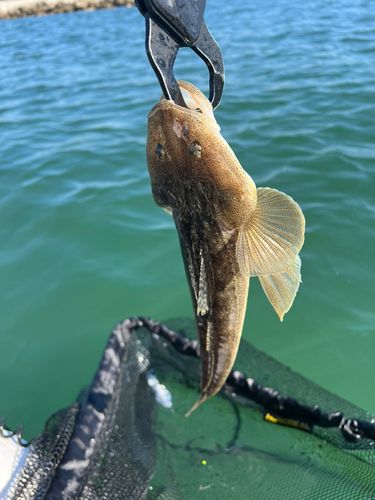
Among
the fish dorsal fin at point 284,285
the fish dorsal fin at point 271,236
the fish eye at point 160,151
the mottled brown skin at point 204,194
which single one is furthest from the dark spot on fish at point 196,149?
the fish dorsal fin at point 284,285

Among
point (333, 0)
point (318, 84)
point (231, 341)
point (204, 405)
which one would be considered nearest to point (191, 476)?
point (204, 405)

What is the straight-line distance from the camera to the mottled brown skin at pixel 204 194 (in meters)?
1.82

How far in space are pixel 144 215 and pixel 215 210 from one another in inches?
151

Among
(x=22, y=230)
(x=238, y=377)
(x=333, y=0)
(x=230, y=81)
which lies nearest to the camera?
(x=238, y=377)

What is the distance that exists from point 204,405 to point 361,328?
5.86 feet

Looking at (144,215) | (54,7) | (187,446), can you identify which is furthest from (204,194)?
(54,7)

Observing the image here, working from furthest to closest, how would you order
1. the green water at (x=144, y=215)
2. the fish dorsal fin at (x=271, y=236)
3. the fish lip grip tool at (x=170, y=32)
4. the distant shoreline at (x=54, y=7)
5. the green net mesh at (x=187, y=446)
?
the distant shoreline at (x=54, y=7) → the green water at (x=144, y=215) → the green net mesh at (x=187, y=446) → the fish dorsal fin at (x=271, y=236) → the fish lip grip tool at (x=170, y=32)

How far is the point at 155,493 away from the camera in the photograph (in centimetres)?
270

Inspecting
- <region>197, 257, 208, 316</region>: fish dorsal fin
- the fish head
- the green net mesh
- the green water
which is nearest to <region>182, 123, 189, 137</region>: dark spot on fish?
the fish head

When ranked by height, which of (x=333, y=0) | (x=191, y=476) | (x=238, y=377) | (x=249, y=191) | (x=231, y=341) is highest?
(x=333, y=0)

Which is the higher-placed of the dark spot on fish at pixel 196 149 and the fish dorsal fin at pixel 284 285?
the dark spot on fish at pixel 196 149

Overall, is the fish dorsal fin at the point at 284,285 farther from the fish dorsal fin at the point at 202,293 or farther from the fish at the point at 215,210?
the fish dorsal fin at the point at 202,293

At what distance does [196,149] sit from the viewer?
1.82 m

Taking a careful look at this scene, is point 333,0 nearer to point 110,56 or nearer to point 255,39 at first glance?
point 255,39
